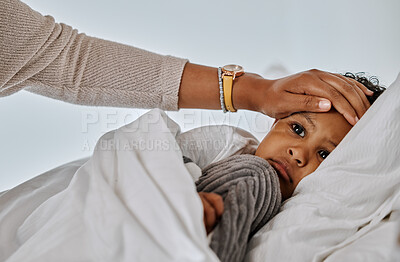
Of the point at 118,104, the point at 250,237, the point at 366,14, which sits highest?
the point at 366,14

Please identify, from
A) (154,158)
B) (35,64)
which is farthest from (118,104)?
(154,158)

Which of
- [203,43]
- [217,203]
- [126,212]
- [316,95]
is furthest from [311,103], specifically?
[203,43]

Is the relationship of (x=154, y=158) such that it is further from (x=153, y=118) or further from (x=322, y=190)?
(x=322, y=190)

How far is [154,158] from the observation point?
0.61 m

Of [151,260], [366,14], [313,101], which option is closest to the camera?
[151,260]

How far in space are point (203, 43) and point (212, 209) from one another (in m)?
1.06

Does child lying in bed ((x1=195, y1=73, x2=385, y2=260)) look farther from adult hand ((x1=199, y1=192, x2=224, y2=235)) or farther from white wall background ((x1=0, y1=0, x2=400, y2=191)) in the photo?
white wall background ((x1=0, y1=0, x2=400, y2=191))

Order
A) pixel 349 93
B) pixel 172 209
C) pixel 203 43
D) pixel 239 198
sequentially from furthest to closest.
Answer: pixel 203 43
pixel 349 93
pixel 239 198
pixel 172 209

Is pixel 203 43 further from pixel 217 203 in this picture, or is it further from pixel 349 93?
pixel 217 203

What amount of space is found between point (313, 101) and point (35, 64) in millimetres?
533

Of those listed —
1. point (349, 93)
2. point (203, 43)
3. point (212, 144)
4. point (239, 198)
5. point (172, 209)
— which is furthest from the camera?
point (203, 43)

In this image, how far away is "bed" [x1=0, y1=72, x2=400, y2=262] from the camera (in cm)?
54

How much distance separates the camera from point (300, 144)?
859mm

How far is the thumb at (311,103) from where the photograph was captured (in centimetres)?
82
